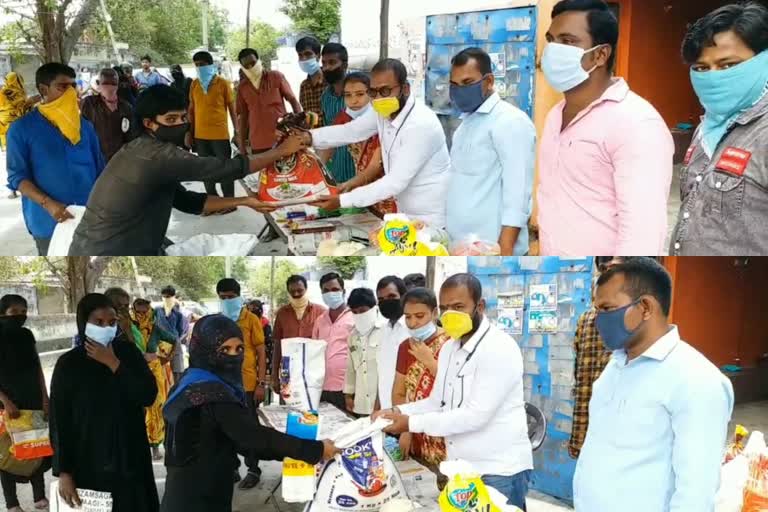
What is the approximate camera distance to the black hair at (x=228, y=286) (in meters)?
3.13

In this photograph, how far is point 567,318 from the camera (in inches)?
92.9

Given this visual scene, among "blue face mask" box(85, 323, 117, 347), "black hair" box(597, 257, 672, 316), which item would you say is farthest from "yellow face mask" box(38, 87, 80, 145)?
"black hair" box(597, 257, 672, 316)

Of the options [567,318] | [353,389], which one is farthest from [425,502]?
[567,318]

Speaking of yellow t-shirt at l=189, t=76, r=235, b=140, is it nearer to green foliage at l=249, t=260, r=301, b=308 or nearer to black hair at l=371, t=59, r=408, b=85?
green foliage at l=249, t=260, r=301, b=308

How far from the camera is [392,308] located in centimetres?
225

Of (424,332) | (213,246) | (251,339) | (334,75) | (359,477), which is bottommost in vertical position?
(251,339)

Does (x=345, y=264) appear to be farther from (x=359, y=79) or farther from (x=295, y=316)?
(x=295, y=316)

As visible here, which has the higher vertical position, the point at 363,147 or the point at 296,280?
the point at 363,147

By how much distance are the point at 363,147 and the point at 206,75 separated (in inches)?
78.4

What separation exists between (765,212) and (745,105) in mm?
230

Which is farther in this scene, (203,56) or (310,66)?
(203,56)

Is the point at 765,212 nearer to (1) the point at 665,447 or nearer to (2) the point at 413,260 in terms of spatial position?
(1) the point at 665,447

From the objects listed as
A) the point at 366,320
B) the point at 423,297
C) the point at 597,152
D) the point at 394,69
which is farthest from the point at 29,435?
the point at 597,152

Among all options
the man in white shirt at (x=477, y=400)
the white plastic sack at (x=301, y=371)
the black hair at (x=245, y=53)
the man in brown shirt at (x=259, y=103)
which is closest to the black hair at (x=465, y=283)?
the man in white shirt at (x=477, y=400)
